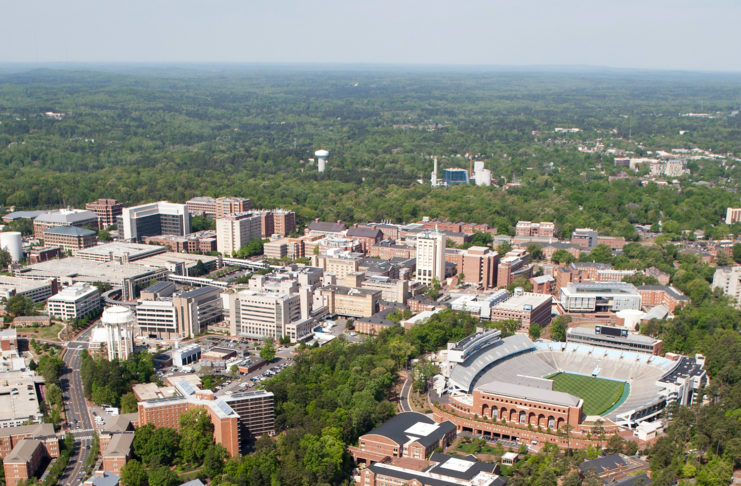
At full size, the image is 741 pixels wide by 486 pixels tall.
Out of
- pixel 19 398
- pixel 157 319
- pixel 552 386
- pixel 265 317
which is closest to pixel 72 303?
pixel 157 319

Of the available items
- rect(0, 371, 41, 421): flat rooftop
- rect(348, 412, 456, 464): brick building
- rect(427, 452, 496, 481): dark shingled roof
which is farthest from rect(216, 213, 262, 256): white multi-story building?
rect(427, 452, 496, 481): dark shingled roof

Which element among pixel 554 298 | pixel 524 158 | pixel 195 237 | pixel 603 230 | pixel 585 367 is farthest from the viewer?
pixel 524 158

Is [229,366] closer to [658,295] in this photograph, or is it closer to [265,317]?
[265,317]

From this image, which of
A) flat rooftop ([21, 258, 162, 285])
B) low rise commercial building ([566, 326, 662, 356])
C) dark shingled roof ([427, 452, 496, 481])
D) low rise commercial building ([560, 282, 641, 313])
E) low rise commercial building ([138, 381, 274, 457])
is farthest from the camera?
flat rooftop ([21, 258, 162, 285])

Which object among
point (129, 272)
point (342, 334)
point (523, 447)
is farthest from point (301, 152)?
point (523, 447)

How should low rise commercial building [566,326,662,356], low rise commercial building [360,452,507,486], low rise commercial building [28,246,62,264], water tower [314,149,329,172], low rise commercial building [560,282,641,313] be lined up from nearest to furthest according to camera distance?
low rise commercial building [360,452,507,486]
low rise commercial building [566,326,662,356]
low rise commercial building [560,282,641,313]
low rise commercial building [28,246,62,264]
water tower [314,149,329,172]

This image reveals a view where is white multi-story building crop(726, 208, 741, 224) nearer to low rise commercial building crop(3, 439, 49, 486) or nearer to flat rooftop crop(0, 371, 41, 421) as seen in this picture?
flat rooftop crop(0, 371, 41, 421)

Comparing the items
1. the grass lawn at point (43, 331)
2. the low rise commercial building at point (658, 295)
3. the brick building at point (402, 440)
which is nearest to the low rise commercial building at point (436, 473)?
the brick building at point (402, 440)

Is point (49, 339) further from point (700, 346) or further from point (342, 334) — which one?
point (700, 346)
